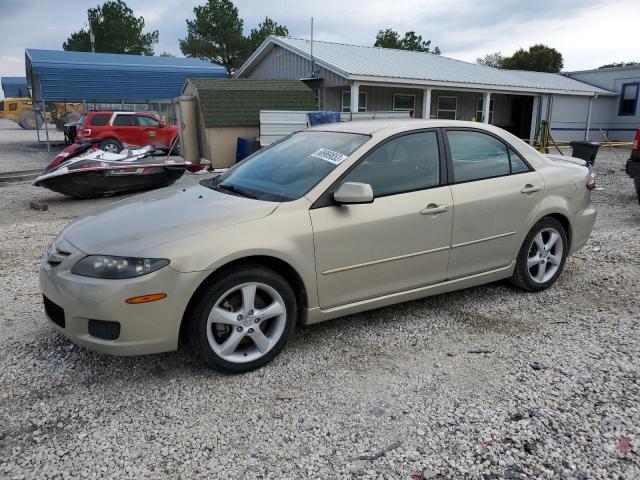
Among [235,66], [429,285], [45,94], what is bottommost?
[429,285]

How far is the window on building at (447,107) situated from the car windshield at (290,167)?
19.7 metres

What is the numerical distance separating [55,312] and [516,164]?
3754 millimetres

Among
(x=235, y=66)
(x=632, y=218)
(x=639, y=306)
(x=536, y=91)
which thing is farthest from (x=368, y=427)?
(x=235, y=66)

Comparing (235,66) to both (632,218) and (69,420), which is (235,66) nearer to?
(632,218)

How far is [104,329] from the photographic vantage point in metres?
2.97

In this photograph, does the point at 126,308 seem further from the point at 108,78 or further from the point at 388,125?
the point at 108,78

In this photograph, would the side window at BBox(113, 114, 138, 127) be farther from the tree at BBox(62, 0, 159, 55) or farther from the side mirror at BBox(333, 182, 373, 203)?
the tree at BBox(62, 0, 159, 55)

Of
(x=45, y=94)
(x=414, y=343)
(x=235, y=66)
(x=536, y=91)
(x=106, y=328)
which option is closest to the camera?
(x=106, y=328)

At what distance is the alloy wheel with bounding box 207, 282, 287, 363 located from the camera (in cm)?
315

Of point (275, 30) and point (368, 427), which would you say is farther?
→ point (275, 30)

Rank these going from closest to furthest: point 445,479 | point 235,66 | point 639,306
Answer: point 445,479 < point 639,306 < point 235,66

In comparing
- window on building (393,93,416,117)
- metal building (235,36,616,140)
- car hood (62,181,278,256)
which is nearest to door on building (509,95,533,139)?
metal building (235,36,616,140)

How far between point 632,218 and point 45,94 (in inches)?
827

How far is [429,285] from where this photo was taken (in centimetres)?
396
